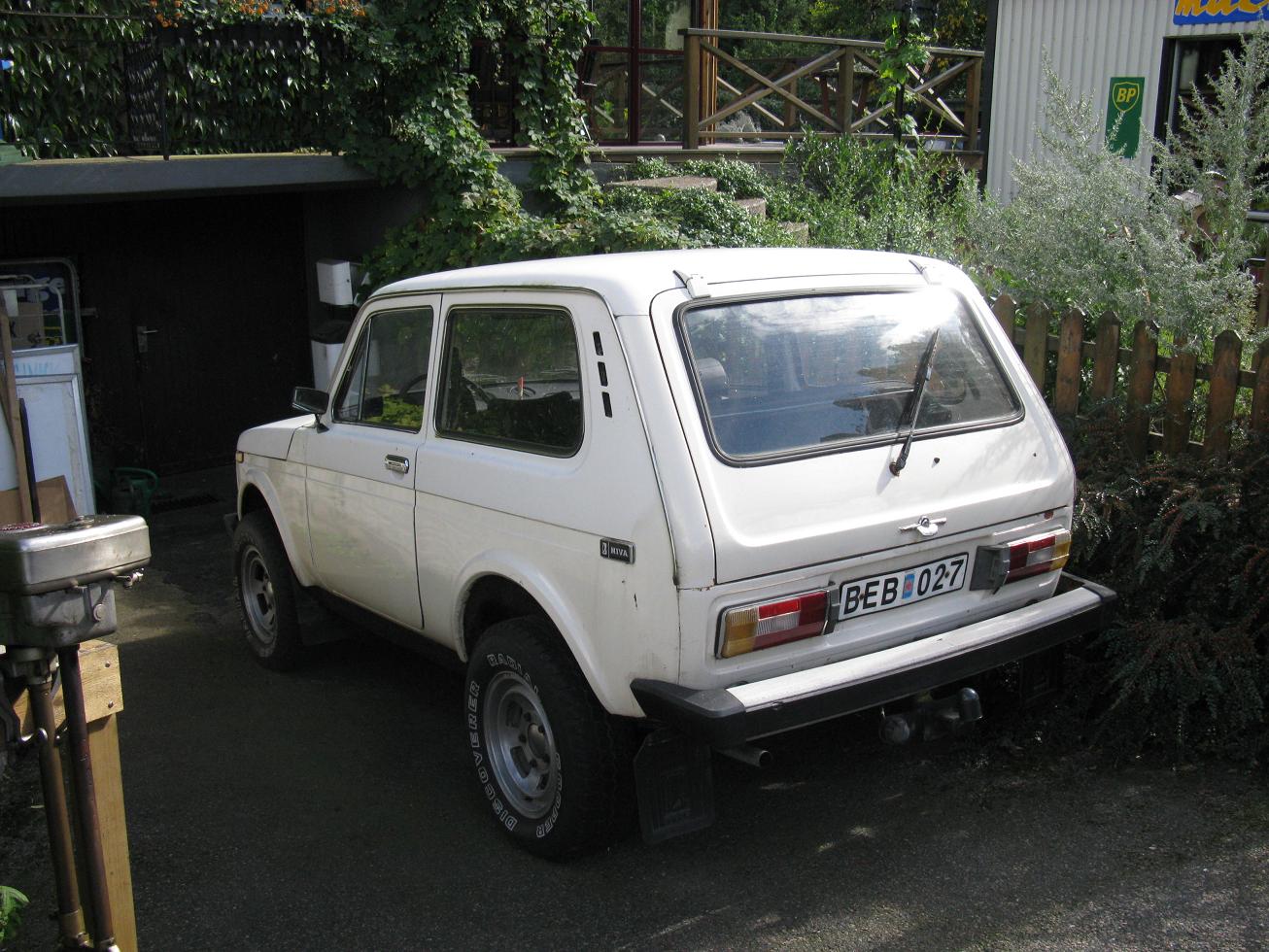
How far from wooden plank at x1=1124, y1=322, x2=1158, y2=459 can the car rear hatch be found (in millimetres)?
1371

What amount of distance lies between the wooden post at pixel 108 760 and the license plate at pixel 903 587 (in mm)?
2073

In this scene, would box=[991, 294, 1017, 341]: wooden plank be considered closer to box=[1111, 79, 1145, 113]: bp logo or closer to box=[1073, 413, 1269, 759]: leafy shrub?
box=[1073, 413, 1269, 759]: leafy shrub

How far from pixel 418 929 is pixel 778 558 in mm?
1612

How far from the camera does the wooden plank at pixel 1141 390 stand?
539 cm

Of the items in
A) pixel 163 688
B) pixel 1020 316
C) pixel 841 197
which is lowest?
pixel 163 688

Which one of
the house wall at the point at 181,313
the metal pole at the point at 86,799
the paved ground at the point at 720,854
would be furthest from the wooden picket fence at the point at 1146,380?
the house wall at the point at 181,313

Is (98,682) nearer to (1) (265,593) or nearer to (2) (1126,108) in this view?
(1) (265,593)

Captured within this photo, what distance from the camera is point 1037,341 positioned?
5996 millimetres

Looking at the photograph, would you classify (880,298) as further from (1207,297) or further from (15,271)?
(15,271)

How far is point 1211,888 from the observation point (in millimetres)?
3672

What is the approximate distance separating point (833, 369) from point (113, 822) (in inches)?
99.3

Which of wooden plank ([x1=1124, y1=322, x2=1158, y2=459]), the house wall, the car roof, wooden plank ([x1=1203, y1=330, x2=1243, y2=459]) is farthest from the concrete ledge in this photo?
wooden plank ([x1=1203, y1=330, x2=1243, y2=459])

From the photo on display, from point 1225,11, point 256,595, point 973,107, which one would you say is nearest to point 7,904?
point 256,595

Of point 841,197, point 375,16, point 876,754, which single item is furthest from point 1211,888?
point 375,16
